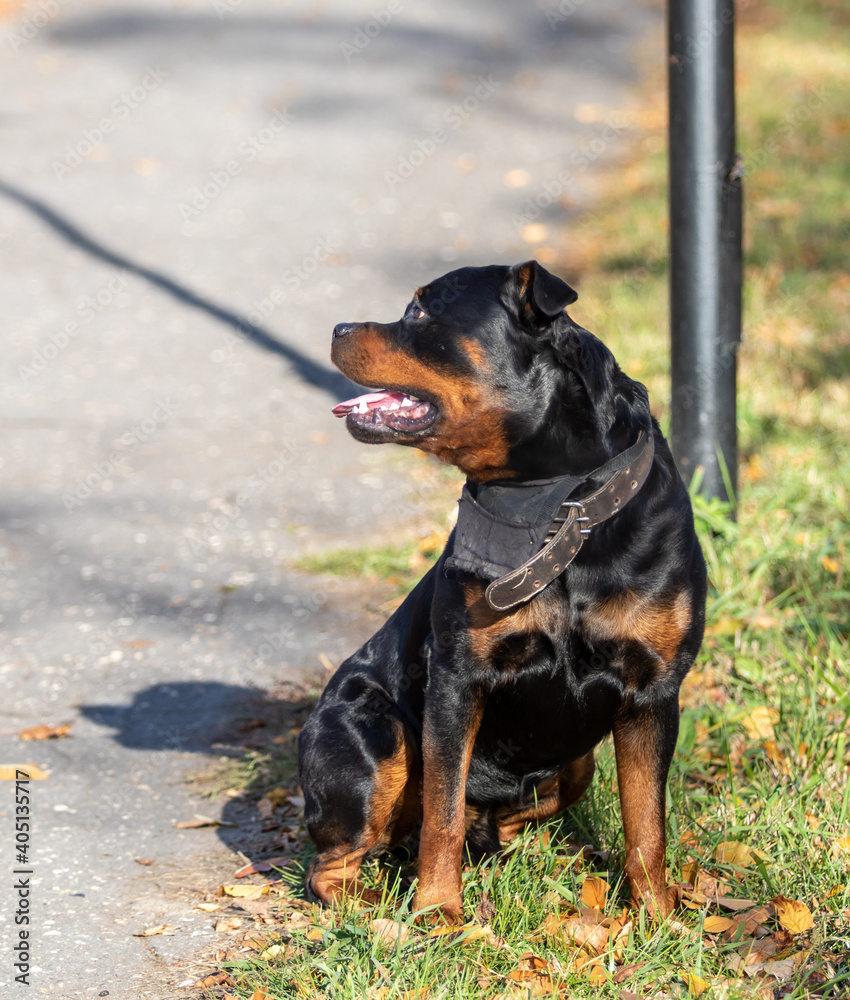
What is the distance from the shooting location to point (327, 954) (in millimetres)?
2643

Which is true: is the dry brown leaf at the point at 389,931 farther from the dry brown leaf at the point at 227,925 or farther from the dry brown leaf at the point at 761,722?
the dry brown leaf at the point at 761,722

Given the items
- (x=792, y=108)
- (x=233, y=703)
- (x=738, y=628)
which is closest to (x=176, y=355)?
(x=233, y=703)

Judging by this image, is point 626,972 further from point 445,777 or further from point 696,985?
point 445,777

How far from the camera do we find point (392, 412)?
2.78 m

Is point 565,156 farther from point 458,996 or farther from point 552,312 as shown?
point 458,996

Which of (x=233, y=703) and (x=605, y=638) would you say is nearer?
A: (x=605, y=638)

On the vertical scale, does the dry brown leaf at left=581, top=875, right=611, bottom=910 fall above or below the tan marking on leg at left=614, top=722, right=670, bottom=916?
below

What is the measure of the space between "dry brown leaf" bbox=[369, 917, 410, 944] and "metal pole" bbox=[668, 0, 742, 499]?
2.58 meters

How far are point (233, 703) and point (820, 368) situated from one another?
3.96m

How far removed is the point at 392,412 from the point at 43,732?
7.08ft

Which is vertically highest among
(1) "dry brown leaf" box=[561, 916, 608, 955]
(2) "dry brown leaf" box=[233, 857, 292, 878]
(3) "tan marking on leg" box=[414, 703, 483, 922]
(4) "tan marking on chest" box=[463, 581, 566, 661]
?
(4) "tan marking on chest" box=[463, 581, 566, 661]

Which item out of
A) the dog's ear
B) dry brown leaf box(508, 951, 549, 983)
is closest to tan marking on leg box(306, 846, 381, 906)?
dry brown leaf box(508, 951, 549, 983)

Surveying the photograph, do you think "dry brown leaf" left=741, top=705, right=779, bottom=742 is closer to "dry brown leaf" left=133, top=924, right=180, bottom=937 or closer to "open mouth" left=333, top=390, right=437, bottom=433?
"open mouth" left=333, top=390, right=437, bottom=433

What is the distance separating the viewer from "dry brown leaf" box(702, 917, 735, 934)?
274 centimetres
